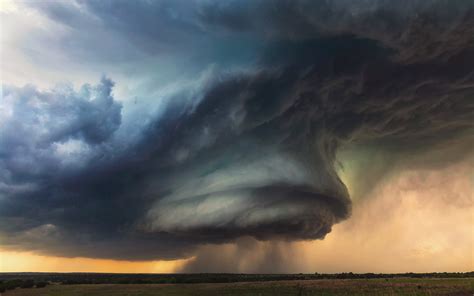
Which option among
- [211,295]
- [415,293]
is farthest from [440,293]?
[211,295]

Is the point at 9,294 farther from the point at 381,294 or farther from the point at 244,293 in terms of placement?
the point at 381,294

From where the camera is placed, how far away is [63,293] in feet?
344

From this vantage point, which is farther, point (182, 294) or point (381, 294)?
point (182, 294)

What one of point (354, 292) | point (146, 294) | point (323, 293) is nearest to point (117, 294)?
point (146, 294)

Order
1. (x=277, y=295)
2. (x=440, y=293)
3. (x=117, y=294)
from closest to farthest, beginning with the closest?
(x=440, y=293) → (x=277, y=295) → (x=117, y=294)

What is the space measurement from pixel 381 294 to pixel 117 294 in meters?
64.7

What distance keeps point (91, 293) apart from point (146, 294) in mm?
17154

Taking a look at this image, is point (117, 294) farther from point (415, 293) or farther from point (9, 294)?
point (415, 293)

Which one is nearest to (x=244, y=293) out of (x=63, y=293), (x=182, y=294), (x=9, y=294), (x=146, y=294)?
(x=182, y=294)

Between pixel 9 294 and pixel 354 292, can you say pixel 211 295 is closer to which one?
pixel 354 292

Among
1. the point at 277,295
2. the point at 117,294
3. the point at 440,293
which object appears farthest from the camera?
the point at 117,294

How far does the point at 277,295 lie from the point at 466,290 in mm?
43024

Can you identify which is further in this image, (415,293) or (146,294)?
(146,294)

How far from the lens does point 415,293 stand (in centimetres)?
9062
